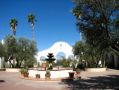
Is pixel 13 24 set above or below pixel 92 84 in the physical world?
above

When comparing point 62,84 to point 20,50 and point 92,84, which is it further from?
point 20,50

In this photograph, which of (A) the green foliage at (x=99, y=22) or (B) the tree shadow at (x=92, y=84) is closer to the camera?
(A) the green foliage at (x=99, y=22)

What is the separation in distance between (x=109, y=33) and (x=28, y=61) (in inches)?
1290

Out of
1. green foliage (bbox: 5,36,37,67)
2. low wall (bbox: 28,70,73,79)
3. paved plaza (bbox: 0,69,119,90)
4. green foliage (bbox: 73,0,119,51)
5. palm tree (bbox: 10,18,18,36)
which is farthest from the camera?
palm tree (bbox: 10,18,18,36)

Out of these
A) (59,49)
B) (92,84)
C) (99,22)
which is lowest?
(92,84)

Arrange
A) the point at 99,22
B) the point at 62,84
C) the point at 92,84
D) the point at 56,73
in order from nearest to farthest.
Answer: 1. the point at 99,22
2. the point at 92,84
3. the point at 62,84
4. the point at 56,73

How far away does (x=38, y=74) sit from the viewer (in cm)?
3014

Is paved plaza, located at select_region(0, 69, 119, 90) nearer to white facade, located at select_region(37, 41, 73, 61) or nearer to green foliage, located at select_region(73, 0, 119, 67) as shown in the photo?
green foliage, located at select_region(73, 0, 119, 67)

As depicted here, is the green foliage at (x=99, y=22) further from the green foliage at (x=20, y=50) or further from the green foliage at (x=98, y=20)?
the green foliage at (x=20, y=50)

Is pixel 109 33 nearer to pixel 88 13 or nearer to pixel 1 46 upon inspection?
pixel 88 13

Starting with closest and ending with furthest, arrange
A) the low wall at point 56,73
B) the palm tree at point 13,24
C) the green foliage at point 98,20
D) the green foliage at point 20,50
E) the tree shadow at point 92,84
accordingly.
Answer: the green foliage at point 98,20 < the tree shadow at point 92,84 < the low wall at point 56,73 < the green foliage at point 20,50 < the palm tree at point 13,24

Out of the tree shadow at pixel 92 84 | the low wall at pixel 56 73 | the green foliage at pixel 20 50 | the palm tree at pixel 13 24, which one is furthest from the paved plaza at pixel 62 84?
the palm tree at pixel 13 24

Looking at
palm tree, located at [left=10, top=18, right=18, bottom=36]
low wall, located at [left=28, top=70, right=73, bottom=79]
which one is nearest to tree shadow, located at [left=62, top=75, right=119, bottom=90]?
low wall, located at [left=28, top=70, right=73, bottom=79]

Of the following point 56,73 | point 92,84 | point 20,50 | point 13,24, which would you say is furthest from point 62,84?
point 13,24
